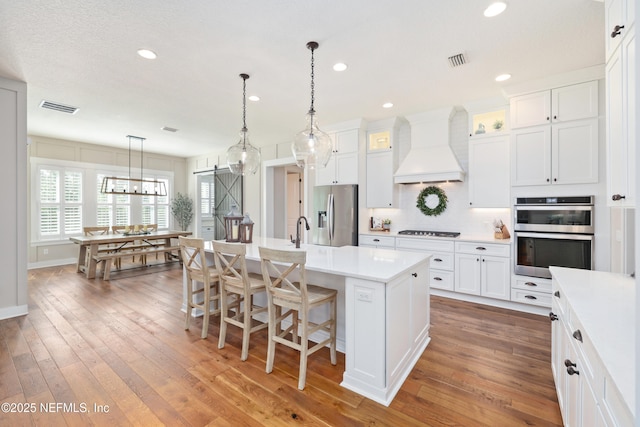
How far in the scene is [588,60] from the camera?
9.62 feet

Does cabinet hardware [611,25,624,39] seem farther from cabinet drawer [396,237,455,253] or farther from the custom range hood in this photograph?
cabinet drawer [396,237,455,253]

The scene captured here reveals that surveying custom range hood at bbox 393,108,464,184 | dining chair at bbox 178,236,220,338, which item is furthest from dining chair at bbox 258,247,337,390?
custom range hood at bbox 393,108,464,184

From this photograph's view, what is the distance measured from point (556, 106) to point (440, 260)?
2.30m

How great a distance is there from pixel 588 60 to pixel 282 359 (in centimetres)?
420

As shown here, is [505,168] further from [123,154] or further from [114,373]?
[123,154]

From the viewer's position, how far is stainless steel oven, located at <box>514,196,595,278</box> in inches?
124

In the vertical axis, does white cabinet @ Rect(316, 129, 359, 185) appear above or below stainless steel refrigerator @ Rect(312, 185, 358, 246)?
above

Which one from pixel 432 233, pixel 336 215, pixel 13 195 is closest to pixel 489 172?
pixel 432 233

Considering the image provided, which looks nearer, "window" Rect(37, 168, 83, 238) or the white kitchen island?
the white kitchen island

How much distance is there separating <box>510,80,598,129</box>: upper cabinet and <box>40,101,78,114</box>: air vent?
6.25 meters

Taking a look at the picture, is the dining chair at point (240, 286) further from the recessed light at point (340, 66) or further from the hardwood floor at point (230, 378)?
the recessed light at point (340, 66)

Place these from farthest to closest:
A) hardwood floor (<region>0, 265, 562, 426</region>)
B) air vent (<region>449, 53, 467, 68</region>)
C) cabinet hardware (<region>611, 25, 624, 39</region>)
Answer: air vent (<region>449, 53, 467, 68</region>) → hardwood floor (<region>0, 265, 562, 426</region>) → cabinet hardware (<region>611, 25, 624, 39</region>)

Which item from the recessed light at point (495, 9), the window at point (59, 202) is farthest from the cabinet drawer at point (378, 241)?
the window at point (59, 202)

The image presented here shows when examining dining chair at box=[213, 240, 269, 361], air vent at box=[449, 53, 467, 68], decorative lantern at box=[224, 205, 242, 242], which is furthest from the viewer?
decorative lantern at box=[224, 205, 242, 242]
